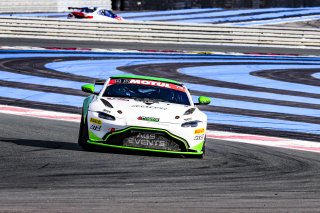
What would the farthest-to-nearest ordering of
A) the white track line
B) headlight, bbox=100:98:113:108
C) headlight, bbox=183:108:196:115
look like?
the white track line → headlight, bbox=183:108:196:115 → headlight, bbox=100:98:113:108

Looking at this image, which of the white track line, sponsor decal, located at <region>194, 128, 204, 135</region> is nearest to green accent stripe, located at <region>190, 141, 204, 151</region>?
sponsor decal, located at <region>194, 128, 204, 135</region>

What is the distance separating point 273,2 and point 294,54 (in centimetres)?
1991

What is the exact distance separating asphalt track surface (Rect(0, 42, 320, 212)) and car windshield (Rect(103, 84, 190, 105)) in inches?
37.2

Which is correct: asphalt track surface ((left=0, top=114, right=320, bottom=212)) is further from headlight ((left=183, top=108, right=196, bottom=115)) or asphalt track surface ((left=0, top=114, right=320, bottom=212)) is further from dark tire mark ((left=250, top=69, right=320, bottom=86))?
dark tire mark ((left=250, top=69, right=320, bottom=86))

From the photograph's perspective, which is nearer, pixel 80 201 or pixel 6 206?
pixel 6 206

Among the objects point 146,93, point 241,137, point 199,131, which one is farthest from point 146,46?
point 199,131

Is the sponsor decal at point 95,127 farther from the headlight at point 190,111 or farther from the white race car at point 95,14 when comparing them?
the white race car at point 95,14

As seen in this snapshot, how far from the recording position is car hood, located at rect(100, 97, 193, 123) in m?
12.4

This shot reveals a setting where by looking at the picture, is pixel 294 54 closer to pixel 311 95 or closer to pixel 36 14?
pixel 311 95

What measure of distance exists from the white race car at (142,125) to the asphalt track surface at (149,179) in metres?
0.20

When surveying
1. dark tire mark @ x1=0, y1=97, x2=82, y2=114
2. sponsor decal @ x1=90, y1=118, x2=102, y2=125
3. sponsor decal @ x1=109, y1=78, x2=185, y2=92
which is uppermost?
sponsor decal @ x1=109, y1=78, x2=185, y2=92

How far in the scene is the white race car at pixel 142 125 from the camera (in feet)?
40.1

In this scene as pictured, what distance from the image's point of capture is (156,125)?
12281 millimetres

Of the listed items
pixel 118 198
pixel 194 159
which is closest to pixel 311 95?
pixel 194 159
